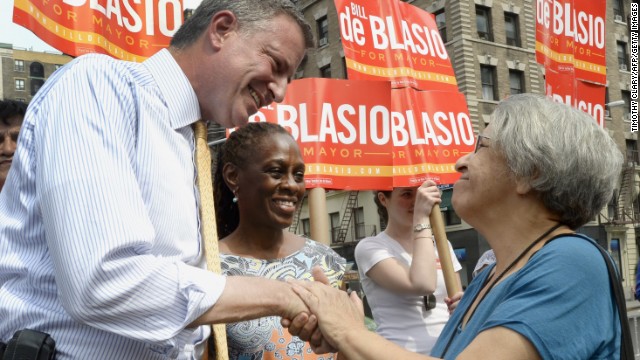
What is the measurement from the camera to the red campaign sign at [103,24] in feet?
12.2

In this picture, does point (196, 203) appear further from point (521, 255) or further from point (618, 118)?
point (618, 118)

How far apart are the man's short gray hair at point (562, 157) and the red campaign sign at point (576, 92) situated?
4.23 meters

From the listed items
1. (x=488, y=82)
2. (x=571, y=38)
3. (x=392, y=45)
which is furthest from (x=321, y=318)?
(x=488, y=82)

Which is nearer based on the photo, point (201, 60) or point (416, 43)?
point (201, 60)

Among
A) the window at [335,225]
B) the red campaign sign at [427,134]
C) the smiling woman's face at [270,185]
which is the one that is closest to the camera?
the smiling woman's face at [270,185]

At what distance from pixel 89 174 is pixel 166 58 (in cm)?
62

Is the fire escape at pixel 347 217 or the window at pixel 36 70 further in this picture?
the window at pixel 36 70

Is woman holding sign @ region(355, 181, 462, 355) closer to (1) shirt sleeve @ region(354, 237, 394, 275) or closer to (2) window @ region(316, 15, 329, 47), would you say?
(1) shirt sleeve @ region(354, 237, 394, 275)

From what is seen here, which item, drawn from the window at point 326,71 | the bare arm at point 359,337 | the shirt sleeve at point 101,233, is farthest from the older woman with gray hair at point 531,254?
the window at point 326,71

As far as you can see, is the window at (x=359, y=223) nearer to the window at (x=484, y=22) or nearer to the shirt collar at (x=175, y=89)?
the window at (x=484, y=22)

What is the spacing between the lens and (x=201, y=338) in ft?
6.28

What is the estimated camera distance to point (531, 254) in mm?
2125

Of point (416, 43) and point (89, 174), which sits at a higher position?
point (416, 43)

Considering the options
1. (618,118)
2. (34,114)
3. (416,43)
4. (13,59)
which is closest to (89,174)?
(34,114)
